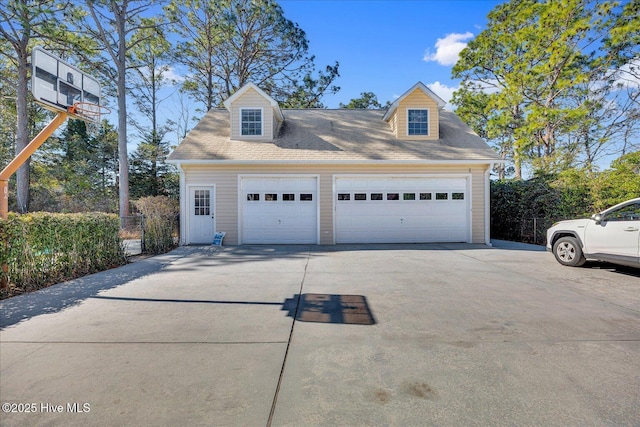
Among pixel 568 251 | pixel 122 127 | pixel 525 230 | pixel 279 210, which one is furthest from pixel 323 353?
pixel 122 127

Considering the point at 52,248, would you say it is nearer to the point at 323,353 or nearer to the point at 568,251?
the point at 323,353

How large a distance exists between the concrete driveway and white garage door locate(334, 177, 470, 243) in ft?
17.5

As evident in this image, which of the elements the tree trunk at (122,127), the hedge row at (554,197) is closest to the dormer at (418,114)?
the hedge row at (554,197)

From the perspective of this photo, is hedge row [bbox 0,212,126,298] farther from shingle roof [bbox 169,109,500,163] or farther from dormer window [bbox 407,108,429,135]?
dormer window [bbox 407,108,429,135]

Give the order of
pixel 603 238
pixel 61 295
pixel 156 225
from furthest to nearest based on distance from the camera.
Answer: pixel 156 225 → pixel 603 238 → pixel 61 295

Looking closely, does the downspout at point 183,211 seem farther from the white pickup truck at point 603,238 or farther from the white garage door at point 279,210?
the white pickup truck at point 603,238

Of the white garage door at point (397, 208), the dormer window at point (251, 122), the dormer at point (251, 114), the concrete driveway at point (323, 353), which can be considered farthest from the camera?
the dormer window at point (251, 122)

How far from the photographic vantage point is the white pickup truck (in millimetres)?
5656

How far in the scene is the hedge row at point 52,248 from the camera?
4.87m

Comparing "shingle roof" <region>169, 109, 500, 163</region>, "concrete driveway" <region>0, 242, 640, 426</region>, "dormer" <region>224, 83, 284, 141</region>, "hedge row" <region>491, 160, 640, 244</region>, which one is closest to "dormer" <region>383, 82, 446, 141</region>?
"shingle roof" <region>169, 109, 500, 163</region>

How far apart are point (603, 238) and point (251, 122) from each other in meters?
10.7

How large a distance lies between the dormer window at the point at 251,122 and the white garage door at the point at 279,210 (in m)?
2.12

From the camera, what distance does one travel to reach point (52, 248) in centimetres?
552

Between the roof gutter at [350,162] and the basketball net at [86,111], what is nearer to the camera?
the basketball net at [86,111]
